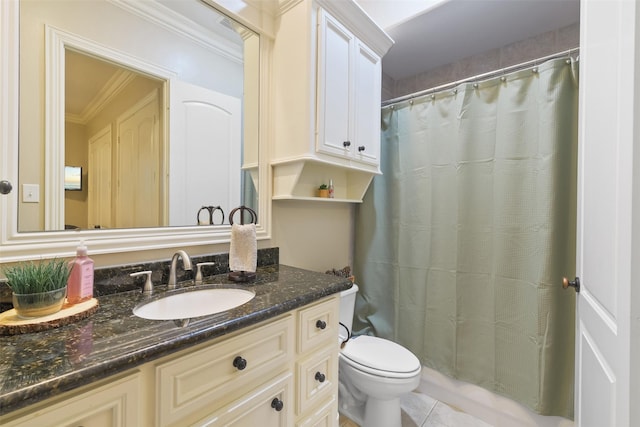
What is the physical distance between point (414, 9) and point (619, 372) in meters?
1.95

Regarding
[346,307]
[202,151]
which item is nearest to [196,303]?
[202,151]

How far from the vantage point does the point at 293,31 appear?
1382 millimetres

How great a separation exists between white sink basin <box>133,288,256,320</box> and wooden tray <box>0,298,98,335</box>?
170mm

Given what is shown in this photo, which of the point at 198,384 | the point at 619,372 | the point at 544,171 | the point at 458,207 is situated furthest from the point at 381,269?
the point at 198,384

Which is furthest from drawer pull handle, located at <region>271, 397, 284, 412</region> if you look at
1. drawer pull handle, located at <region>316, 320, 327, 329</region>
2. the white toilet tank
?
the white toilet tank

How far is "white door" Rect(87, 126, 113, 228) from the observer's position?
97 centimetres

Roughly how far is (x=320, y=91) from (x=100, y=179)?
101 centimetres

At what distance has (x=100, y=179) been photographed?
99 cm

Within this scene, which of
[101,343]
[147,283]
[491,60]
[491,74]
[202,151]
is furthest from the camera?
[491,60]

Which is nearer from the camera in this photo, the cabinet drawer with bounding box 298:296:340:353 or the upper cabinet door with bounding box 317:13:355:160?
the cabinet drawer with bounding box 298:296:340:353

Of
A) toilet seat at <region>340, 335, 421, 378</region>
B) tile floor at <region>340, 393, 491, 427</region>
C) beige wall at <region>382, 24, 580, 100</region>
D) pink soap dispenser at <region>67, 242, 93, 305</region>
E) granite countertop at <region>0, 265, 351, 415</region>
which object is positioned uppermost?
beige wall at <region>382, 24, 580, 100</region>

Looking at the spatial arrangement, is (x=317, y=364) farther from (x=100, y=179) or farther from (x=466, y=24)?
(x=466, y=24)

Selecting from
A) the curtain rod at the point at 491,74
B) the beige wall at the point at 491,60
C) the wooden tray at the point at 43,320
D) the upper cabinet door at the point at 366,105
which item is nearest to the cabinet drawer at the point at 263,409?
the wooden tray at the point at 43,320

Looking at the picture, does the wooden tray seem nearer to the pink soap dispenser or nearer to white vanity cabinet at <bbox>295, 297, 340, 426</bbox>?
the pink soap dispenser
